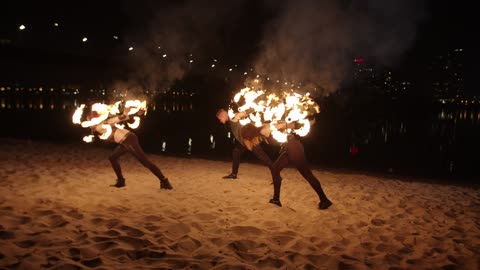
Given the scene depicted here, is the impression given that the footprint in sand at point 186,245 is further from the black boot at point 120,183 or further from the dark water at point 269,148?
the dark water at point 269,148

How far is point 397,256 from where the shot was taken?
4957 mm

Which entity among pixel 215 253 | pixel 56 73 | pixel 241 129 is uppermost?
pixel 56 73

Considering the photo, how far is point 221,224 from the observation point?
228 inches

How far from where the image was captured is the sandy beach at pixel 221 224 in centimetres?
448

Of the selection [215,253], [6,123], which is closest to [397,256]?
[215,253]

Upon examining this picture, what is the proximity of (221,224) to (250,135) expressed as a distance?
2.89 m

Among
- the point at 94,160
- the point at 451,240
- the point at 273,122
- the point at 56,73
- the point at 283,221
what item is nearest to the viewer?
the point at 451,240

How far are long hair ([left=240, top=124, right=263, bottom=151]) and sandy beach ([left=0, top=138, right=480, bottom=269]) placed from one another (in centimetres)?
96

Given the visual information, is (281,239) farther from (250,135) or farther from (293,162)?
(250,135)

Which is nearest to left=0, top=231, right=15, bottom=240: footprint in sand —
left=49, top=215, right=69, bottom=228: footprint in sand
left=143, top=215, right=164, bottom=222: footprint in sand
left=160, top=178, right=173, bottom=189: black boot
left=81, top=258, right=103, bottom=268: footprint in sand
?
left=49, top=215, right=69, bottom=228: footprint in sand

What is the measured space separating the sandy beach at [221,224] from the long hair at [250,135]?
3.13ft

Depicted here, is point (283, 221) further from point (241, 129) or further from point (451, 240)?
point (241, 129)

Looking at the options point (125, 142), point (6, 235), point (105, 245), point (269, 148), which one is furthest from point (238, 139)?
point (269, 148)

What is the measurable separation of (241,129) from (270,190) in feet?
4.69
